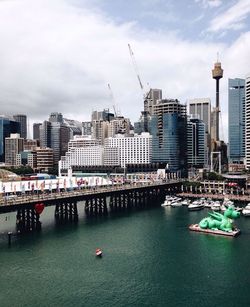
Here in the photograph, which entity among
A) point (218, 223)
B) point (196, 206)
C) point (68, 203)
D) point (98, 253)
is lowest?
point (98, 253)

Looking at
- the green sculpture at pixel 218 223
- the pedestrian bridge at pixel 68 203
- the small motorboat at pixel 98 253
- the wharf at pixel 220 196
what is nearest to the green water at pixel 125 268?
the small motorboat at pixel 98 253

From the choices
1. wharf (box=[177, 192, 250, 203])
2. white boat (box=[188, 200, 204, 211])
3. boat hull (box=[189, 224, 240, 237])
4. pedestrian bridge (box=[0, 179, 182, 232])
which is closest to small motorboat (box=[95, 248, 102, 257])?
pedestrian bridge (box=[0, 179, 182, 232])

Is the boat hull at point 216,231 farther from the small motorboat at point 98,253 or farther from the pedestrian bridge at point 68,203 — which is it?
the pedestrian bridge at point 68,203

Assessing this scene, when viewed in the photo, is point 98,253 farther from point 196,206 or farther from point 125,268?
point 196,206

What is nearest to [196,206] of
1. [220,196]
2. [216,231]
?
[220,196]

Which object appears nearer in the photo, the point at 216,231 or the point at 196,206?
the point at 216,231

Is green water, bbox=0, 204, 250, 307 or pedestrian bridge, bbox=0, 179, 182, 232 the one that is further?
Answer: pedestrian bridge, bbox=0, 179, 182, 232

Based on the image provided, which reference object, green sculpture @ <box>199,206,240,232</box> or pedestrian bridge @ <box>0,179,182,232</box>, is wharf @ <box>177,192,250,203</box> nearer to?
pedestrian bridge @ <box>0,179,182,232</box>

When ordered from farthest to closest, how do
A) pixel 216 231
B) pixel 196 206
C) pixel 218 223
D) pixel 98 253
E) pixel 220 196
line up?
1. pixel 220 196
2. pixel 196 206
3. pixel 218 223
4. pixel 216 231
5. pixel 98 253

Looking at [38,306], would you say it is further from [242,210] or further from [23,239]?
[242,210]
